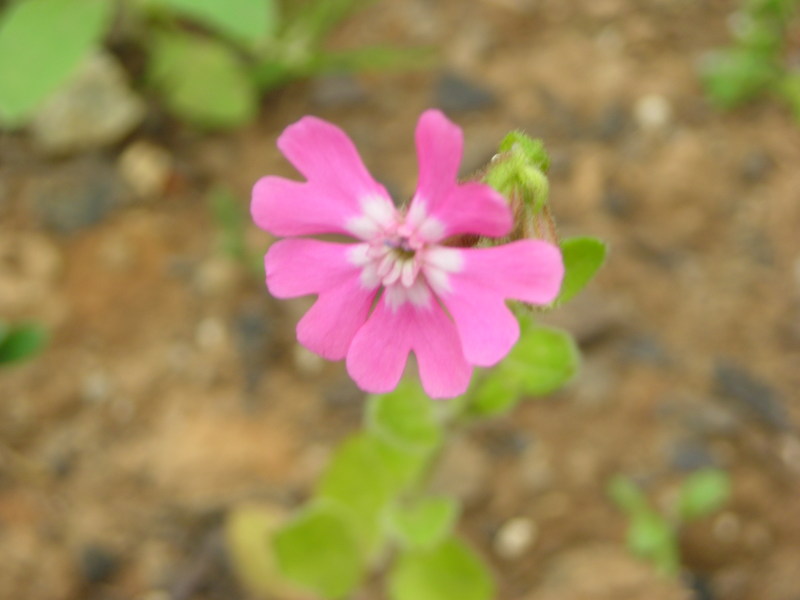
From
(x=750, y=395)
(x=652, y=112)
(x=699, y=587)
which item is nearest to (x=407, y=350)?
(x=699, y=587)

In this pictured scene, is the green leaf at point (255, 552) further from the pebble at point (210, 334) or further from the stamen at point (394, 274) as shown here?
the stamen at point (394, 274)

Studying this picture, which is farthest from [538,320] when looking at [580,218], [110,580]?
[110,580]

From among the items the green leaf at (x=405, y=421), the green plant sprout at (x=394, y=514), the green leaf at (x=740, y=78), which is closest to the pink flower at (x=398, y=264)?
the green plant sprout at (x=394, y=514)

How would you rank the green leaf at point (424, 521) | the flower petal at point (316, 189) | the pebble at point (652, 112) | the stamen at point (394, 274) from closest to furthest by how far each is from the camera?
the flower petal at point (316, 189) < the stamen at point (394, 274) < the green leaf at point (424, 521) < the pebble at point (652, 112)

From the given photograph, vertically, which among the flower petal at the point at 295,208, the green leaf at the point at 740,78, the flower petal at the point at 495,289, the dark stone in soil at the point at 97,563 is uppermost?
the green leaf at the point at 740,78

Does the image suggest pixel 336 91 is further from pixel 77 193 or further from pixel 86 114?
pixel 77 193
